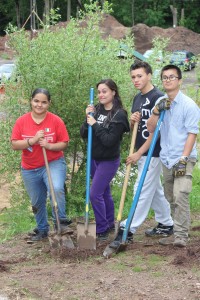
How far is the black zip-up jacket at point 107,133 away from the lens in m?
5.66

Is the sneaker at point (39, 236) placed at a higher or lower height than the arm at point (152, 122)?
lower

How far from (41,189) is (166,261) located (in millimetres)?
1647

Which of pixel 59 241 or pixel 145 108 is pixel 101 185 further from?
pixel 145 108

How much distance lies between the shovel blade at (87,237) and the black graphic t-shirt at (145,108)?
0.91 metres

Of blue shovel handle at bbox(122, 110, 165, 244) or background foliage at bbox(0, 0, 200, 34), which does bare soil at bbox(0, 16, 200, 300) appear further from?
background foliage at bbox(0, 0, 200, 34)

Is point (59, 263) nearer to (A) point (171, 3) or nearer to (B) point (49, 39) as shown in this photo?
(B) point (49, 39)

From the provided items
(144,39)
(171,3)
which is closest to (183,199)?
(144,39)

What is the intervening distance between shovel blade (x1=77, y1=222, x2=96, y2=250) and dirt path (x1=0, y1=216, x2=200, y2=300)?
94 mm

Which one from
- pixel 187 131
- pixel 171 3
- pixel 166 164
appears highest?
pixel 171 3

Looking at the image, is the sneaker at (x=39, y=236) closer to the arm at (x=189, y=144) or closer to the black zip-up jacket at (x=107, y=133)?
the black zip-up jacket at (x=107, y=133)

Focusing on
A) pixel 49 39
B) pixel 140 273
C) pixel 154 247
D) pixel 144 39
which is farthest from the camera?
pixel 144 39

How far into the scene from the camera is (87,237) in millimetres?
5754

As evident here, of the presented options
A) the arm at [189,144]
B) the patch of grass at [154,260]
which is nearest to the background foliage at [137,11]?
the arm at [189,144]

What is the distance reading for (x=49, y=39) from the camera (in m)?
7.20
